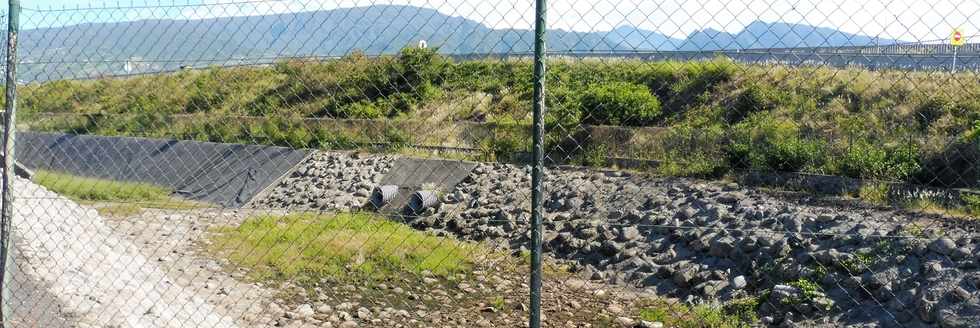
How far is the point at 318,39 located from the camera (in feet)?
15.7

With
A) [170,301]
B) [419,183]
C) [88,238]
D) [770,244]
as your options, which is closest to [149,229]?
[88,238]

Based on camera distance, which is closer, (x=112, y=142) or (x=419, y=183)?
(x=419, y=183)

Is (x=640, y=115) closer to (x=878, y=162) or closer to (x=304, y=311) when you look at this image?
(x=878, y=162)

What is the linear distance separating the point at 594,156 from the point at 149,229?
7.39 metres

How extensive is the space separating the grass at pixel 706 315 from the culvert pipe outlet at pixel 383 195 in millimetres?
8098

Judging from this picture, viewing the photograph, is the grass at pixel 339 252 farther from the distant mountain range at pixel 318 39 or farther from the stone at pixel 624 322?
the distant mountain range at pixel 318 39

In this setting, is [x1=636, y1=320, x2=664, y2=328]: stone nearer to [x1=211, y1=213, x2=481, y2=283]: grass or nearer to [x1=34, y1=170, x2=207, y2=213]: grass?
[x1=211, y1=213, x2=481, y2=283]: grass

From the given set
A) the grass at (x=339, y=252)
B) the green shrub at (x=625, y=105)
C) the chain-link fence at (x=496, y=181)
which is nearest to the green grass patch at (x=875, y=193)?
the chain-link fence at (x=496, y=181)

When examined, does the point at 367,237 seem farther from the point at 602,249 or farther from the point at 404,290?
the point at 602,249

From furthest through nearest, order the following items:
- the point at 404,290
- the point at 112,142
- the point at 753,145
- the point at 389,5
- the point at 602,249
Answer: the point at 112,142 < the point at 753,145 < the point at 602,249 < the point at 404,290 < the point at 389,5

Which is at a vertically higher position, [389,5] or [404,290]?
[389,5]

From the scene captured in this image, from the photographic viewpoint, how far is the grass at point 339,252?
10641 mm

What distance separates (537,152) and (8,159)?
2958mm

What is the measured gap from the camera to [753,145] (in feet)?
44.8
